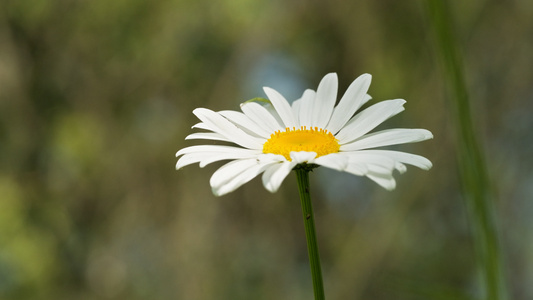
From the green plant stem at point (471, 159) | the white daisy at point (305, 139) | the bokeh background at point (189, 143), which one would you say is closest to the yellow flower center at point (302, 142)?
the white daisy at point (305, 139)

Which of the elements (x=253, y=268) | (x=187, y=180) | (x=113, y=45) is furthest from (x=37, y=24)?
(x=253, y=268)

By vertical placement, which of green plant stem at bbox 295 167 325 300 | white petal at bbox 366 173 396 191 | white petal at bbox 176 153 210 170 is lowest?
green plant stem at bbox 295 167 325 300

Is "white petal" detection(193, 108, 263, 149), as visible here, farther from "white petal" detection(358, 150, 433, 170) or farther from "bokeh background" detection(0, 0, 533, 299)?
"bokeh background" detection(0, 0, 533, 299)

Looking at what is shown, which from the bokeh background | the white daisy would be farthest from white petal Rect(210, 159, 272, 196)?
the bokeh background

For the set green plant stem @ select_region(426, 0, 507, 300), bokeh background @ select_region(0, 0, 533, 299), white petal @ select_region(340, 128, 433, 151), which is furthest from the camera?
bokeh background @ select_region(0, 0, 533, 299)

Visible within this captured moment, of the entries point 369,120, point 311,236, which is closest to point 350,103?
point 369,120

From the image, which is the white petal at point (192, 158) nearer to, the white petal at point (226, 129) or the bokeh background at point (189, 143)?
the white petal at point (226, 129)

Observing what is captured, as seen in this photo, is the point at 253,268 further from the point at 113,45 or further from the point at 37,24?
the point at 37,24
